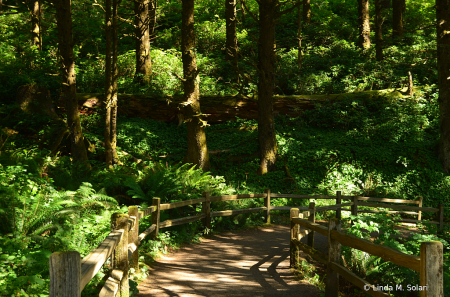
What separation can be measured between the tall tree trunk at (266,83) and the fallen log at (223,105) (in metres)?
3.42

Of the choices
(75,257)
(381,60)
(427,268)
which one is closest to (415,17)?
(381,60)

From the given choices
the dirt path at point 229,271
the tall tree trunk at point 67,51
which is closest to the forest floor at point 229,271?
A: the dirt path at point 229,271

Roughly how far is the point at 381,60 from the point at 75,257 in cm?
2221

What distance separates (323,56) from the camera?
Result: 902 inches

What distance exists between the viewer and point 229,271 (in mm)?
6867

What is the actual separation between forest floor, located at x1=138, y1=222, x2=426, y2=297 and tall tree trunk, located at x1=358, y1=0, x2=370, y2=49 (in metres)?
17.7

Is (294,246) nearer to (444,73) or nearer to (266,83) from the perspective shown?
(266,83)

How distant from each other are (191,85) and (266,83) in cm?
315

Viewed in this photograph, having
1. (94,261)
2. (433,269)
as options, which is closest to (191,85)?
(94,261)

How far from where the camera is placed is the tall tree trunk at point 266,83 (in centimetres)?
1382

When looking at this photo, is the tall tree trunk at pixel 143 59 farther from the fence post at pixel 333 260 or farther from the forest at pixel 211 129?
the fence post at pixel 333 260

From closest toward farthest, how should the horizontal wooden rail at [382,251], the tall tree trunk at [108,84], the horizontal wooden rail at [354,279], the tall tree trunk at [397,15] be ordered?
the horizontal wooden rail at [382,251] < the horizontal wooden rail at [354,279] < the tall tree trunk at [108,84] < the tall tree trunk at [397,15]

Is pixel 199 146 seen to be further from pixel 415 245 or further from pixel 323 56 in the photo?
pixel 323 56

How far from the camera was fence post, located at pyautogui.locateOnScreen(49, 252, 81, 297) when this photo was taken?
2.51 metres
